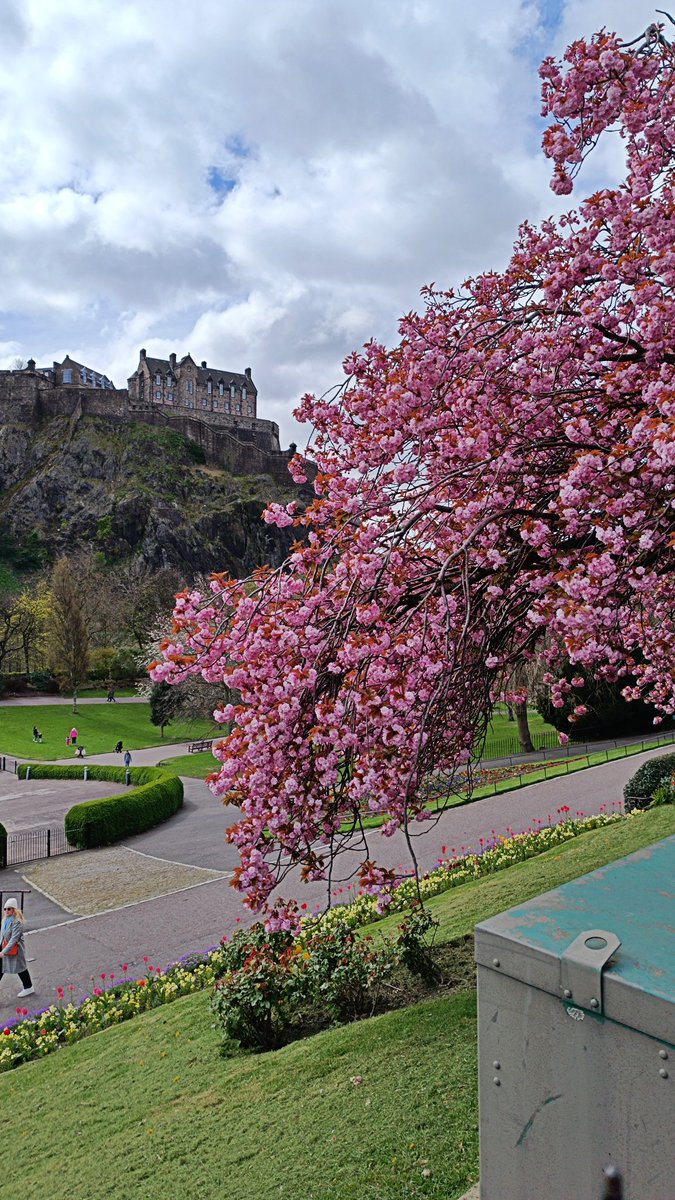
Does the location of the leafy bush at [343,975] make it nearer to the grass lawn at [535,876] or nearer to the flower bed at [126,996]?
the flower bed at [126,996]

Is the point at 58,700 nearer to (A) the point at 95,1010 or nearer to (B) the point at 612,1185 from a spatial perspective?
(A) the point at 95,1010

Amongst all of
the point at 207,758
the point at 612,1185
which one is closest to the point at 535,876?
the point at 612,1185

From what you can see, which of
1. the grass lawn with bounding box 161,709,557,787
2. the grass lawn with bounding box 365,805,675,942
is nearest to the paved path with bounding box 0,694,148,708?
the grass lawn with bounding box 161,709,557,787

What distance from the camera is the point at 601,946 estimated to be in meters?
2.08

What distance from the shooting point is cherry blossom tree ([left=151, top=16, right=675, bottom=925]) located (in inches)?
181

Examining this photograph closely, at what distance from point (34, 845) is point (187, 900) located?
7.45 m

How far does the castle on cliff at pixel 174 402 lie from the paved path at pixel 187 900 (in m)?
73.1

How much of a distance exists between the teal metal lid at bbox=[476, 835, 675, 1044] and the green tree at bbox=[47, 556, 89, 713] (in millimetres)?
47189

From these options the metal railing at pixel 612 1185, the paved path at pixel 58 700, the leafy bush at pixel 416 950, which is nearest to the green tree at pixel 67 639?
the paved path at pixel 58 700

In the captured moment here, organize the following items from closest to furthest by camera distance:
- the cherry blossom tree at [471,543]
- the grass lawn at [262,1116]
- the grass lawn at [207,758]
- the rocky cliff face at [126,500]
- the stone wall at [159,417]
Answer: the grass lawn at [262,1116] < the cherry blossom tree at [471,543] < the grass lawn at [207,758] < the rocky cliff face at [126,500] < the stone wall at [159,417]

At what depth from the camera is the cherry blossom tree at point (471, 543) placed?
459 centimetres

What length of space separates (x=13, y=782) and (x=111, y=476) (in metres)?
56.3

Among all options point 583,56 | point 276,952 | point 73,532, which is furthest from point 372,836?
point 73,532

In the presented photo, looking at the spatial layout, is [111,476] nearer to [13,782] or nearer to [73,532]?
[73,532]
